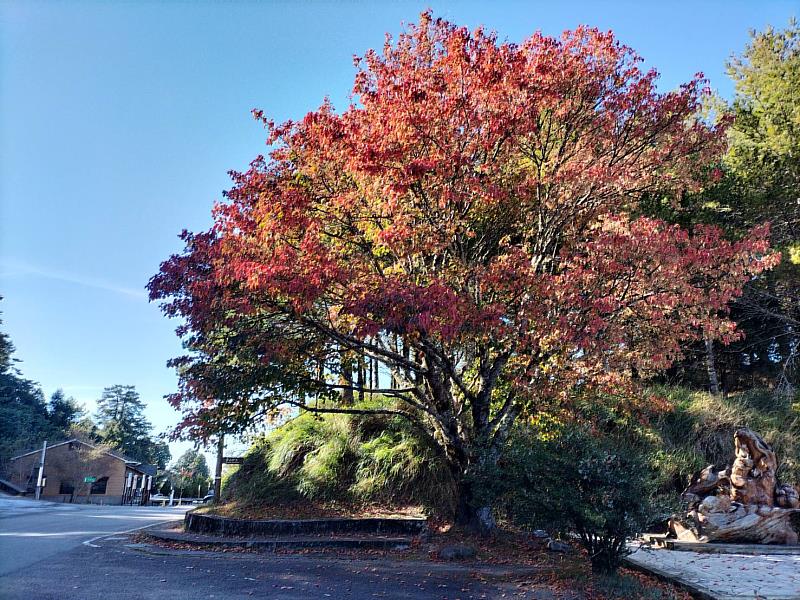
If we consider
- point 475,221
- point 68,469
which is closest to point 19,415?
point 68,469

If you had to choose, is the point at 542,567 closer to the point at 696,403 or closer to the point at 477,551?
→ the point at 477,551

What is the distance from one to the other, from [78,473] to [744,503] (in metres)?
47.1

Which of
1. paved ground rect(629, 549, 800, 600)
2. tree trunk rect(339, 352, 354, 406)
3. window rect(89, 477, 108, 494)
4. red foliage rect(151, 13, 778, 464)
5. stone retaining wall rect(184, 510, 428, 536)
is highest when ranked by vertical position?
red foliage rect(151, 13, 778, 464)

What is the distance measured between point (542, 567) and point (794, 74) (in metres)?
16.9

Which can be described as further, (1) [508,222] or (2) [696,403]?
(2) [696,403]

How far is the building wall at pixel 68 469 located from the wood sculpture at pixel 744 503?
45558 mm

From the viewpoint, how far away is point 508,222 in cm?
1146

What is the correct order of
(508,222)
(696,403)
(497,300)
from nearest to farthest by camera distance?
1. (497,300)
2. (508,222)
3. (696,403)

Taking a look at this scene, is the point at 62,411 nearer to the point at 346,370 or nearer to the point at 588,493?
the point at 346,370

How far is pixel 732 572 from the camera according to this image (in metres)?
7.57

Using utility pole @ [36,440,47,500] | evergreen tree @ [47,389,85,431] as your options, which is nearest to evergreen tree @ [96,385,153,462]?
evergreen tree @ [47,389,85,431]

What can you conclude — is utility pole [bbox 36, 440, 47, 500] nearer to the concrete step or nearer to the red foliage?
the concrete step

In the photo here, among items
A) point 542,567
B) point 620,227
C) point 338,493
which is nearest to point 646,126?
point 620,227

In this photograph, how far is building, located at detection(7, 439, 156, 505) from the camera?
135 ft
